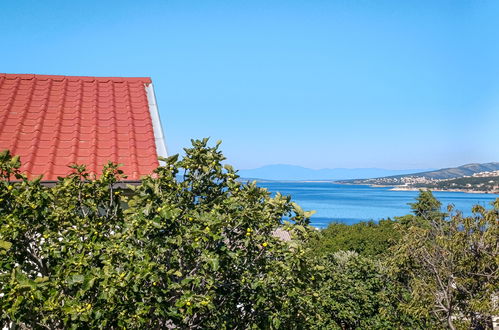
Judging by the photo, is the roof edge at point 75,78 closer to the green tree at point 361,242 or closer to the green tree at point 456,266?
the green tree at point 456,266

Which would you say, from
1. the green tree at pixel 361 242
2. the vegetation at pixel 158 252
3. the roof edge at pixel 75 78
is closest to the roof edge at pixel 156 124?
the roof edge at pixel 75 78

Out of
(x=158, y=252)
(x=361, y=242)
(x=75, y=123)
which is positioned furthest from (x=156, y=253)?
(x=361, y=242)

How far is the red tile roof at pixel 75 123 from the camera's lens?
6.01 metres

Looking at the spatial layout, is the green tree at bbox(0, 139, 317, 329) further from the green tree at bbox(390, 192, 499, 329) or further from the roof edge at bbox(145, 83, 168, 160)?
the green tree at bbox(390, 192, 499, 329)

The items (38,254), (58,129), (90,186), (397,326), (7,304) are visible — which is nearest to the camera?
(7,304)

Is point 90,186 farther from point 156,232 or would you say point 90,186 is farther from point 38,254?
point 156,232

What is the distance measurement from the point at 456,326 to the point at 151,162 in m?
7.49

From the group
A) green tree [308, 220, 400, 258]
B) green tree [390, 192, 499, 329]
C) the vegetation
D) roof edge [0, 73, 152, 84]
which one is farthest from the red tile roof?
green tree [308, 220, 400, 258]

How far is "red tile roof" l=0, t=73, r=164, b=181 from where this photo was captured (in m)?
6.01

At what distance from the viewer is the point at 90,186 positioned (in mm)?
4215

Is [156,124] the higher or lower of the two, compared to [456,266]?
higher

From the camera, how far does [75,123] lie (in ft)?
22.5

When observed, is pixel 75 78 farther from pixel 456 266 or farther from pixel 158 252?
pixel 456 266

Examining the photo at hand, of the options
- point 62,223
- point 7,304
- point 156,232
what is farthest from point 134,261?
point 62,223
